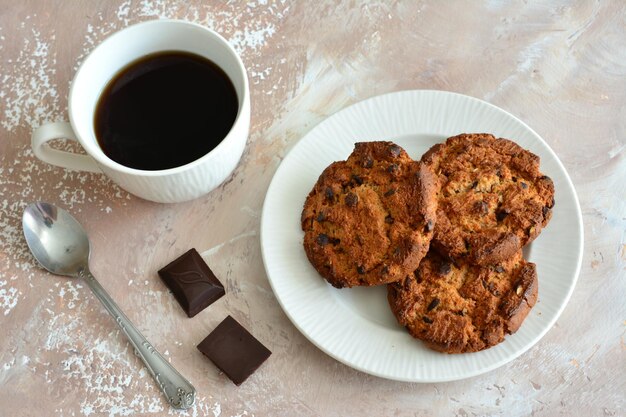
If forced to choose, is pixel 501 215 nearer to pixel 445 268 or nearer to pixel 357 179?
pixel 445 268

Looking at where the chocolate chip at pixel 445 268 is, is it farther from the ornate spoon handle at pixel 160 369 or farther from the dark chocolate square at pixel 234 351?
the ornate spoon handle at pixel 160 369

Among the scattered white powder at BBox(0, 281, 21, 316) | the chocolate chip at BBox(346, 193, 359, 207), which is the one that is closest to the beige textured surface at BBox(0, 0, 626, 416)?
the scattered white powder at BBox(0, 281, 21, 316)

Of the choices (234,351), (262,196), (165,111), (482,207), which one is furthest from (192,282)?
(482,207)

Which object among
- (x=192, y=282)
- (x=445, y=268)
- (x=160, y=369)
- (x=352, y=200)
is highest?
(x=352, y=200)

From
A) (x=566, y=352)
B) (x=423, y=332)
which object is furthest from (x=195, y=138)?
(x=566, y=352)

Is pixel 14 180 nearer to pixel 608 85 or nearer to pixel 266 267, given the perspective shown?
pixel 266 267

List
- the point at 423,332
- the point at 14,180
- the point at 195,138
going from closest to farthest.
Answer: the point at 423,332 → the point at 195,138 → the point at 14,180

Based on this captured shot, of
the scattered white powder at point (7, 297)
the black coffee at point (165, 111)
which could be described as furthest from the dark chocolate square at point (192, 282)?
the scattered white powder at point (7, 297)
